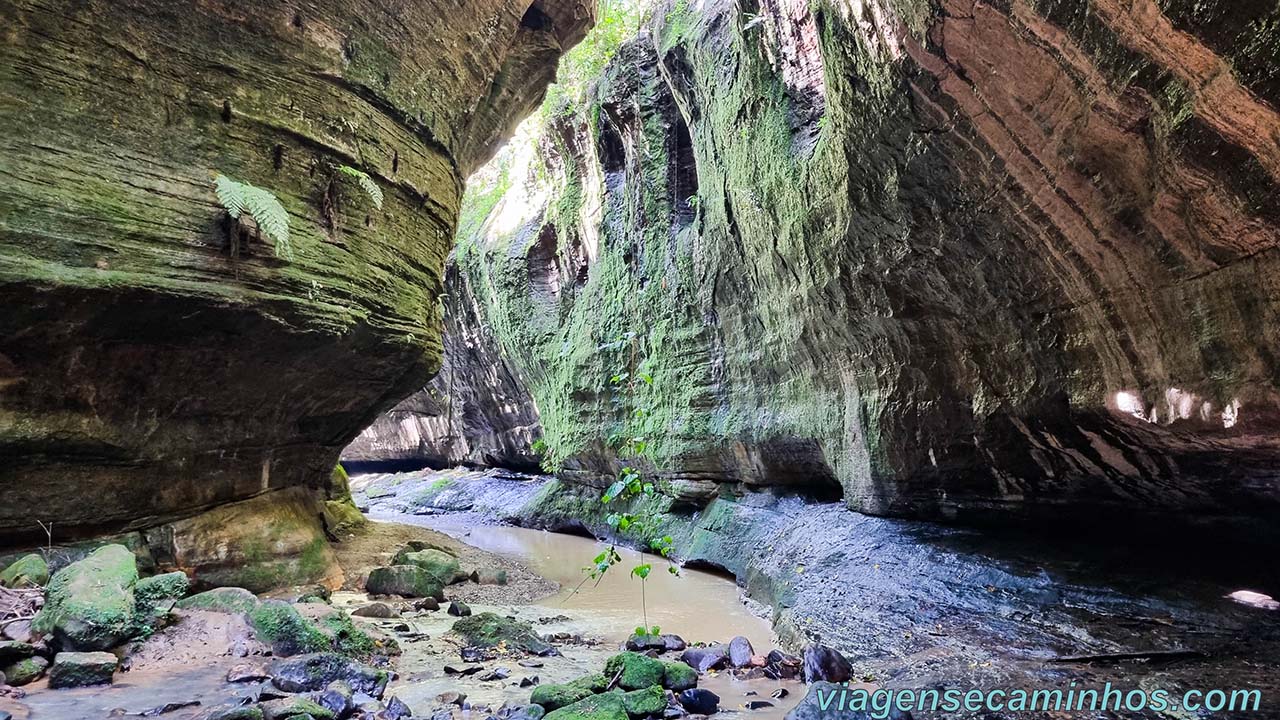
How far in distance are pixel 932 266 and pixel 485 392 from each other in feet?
60.5

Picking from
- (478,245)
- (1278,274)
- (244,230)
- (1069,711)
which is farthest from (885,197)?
A: (478,245)

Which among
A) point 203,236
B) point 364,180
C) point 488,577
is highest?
point 364,180

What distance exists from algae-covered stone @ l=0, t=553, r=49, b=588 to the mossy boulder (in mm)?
2849

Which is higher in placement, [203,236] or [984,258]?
[203,236]

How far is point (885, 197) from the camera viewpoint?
5.15 metres

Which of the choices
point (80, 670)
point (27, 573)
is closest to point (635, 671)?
point (80, 670)

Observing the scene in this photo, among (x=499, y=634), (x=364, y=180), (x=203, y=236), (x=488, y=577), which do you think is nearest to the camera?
(x=203, y=236)

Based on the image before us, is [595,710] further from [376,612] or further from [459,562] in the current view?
[459,562]

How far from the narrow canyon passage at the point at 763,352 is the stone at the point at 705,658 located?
0.03m

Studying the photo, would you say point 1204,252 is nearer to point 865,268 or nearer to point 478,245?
point 865,268

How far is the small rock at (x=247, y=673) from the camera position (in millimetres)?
3785

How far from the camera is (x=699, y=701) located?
3.71 metres

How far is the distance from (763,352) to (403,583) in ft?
18.2

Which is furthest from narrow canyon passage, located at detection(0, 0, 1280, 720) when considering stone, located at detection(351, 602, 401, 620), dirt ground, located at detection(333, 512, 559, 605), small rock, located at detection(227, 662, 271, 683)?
stone, located at detection(351, 602, 401, 620)
